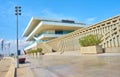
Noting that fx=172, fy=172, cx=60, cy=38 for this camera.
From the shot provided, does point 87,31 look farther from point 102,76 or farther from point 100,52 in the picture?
point 102,76

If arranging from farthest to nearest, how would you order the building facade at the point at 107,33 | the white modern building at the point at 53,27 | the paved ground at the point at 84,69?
the white modern building at the point at 53,27 → the building facade at the point at 107,33 → the paved ground at the point at 84,69

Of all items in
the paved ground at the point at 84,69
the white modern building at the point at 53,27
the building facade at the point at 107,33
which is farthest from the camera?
the white modern building at the point at 53,27

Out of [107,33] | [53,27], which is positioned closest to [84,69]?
[107,33]

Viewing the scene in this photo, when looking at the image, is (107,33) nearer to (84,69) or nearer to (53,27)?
(84,69)

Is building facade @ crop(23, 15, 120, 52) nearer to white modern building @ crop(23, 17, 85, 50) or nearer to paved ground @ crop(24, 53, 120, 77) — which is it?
paved ground @ crop(24, 53, 120, 77)

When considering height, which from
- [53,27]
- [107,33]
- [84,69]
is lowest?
[84,69]

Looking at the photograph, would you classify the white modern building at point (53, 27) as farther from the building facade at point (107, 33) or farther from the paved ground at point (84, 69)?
the paved ground at point (84, 69)

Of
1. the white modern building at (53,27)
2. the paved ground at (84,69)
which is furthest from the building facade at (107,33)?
the white modern building at (53,27)

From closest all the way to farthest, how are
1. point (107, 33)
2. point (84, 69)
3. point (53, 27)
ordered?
point (84, 69), point (107, 33), point (53, 27)

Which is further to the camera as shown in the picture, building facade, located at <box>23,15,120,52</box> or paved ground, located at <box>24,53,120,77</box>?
building facade, located at <box>23,15,120,52</box>

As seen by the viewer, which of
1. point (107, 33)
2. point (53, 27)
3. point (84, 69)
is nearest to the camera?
point (84, 69)

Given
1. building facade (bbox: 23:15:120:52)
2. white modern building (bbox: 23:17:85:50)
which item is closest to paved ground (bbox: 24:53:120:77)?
building facade (bbox: 23:15:120:52)

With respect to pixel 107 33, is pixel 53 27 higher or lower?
higher

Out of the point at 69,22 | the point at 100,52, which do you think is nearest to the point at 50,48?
the point at 69,22
